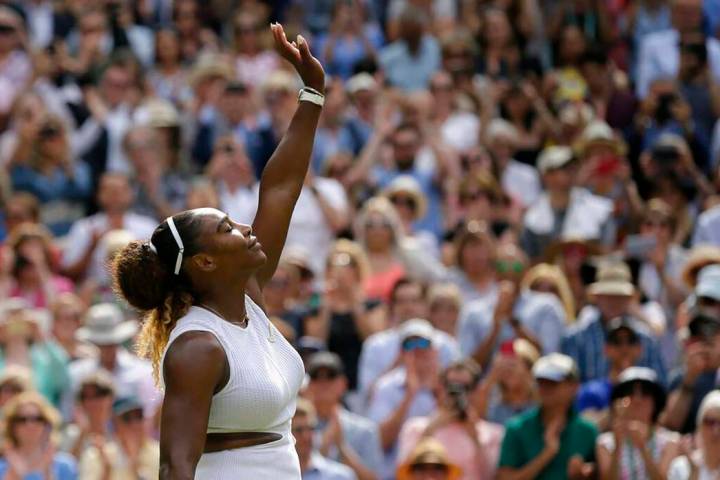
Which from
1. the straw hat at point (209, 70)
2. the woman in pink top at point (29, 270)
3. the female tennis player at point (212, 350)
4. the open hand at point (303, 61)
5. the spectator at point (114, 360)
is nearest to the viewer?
the female tennis player at point (212, 350)

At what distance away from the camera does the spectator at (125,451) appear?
28.0 feet

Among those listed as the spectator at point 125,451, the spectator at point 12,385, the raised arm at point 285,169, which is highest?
the raised arm at point 285,169

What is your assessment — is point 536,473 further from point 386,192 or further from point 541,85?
point 541,85

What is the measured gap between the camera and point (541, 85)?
47.4 feet

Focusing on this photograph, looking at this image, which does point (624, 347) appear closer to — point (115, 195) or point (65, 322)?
point (65, 322)

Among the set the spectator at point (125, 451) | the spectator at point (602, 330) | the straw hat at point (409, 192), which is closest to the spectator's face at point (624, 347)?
the spectator at point (602, 330)

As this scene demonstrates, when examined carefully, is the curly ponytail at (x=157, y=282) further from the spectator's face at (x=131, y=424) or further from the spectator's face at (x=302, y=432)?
the spectator's face at (x=131, y=424)

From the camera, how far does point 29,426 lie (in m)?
8.39

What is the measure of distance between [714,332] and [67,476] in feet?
11.5

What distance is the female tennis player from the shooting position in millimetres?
4117

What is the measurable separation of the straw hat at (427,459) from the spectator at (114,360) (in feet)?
5.91

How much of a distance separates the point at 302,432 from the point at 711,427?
201 centimetres

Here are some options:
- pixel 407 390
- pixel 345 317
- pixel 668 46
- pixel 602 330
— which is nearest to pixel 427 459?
pixel 407 390

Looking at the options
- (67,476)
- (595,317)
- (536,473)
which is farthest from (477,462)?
(67,476)
